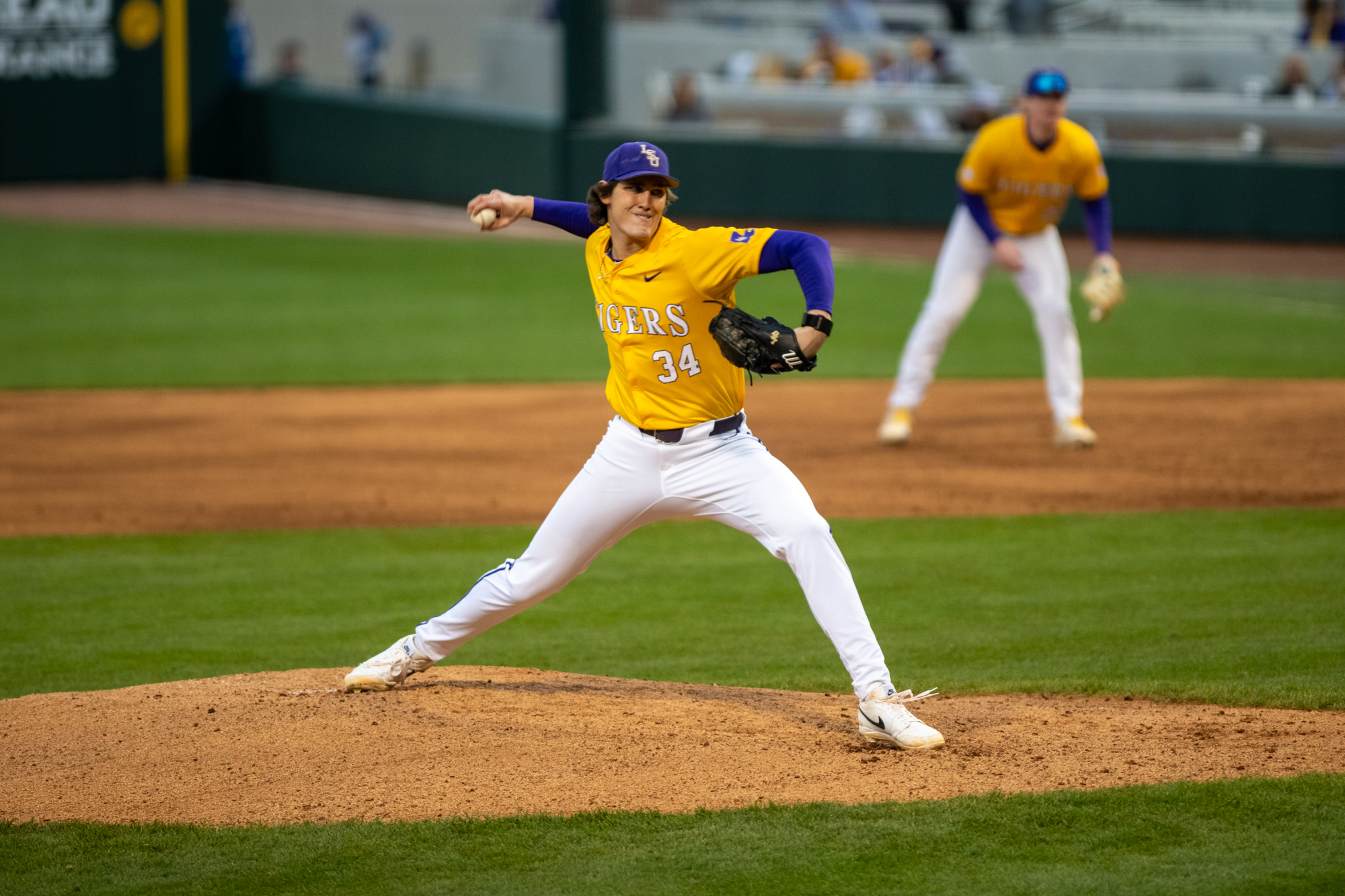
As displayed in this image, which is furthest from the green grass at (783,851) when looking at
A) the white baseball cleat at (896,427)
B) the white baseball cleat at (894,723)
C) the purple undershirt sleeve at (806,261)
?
the white baseball cleat at (896,427)

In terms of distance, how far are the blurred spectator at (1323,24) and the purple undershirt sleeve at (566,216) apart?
18890mm

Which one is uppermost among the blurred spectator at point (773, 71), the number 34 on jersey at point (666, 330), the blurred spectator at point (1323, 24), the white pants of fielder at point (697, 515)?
the blurred spectator at point (1323, 24)

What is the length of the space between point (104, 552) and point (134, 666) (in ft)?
6.36

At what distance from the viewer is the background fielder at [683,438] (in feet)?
15.4

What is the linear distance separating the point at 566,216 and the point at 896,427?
5151 millimetres

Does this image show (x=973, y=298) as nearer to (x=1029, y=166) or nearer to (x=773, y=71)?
(x=1029, y=166)

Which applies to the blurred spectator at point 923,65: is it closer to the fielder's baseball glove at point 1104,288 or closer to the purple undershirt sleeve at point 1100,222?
the purple undershirt sleeve at point 1100,222

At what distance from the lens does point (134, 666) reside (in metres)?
6.05

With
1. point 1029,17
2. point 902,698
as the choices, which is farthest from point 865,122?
point 902,698

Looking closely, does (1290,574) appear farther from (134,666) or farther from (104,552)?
(104,552)

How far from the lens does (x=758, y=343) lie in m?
4.43

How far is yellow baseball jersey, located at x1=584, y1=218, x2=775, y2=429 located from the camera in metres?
4.71

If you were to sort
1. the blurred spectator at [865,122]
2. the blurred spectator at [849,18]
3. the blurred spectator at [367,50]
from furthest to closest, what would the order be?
the blurred spectator at [367,50]
the blurred spectator at [849,18]
the blurred spectator at [865,122]

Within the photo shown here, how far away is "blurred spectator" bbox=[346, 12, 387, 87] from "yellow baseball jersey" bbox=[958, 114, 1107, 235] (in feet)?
76.5
